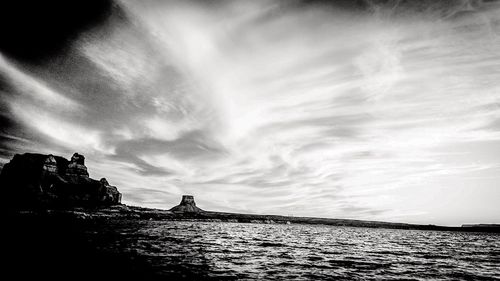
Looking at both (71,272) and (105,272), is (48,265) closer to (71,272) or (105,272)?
(71,272)

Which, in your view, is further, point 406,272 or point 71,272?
point 406,272

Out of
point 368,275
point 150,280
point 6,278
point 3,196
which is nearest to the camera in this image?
point 6,278

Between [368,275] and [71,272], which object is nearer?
[71,272]

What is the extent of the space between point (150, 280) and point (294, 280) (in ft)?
31.3

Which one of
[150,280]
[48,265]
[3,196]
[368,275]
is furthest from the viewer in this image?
[3,196]

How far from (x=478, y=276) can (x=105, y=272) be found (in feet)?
104

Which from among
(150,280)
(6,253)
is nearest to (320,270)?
(150,280)

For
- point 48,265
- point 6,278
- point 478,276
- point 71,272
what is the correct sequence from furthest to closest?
point 478,276, point 48,265, point 71,272, point 6,278

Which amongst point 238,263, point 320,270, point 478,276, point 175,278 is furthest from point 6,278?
point 478,276

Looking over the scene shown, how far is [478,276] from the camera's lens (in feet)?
77.4

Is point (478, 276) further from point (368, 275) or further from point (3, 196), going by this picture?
point (3, 196)

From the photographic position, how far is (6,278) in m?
14.1

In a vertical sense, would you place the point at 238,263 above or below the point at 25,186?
below

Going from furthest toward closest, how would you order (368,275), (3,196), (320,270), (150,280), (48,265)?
(3,196), (320,270), (368,275), (48,265), (150,280)
